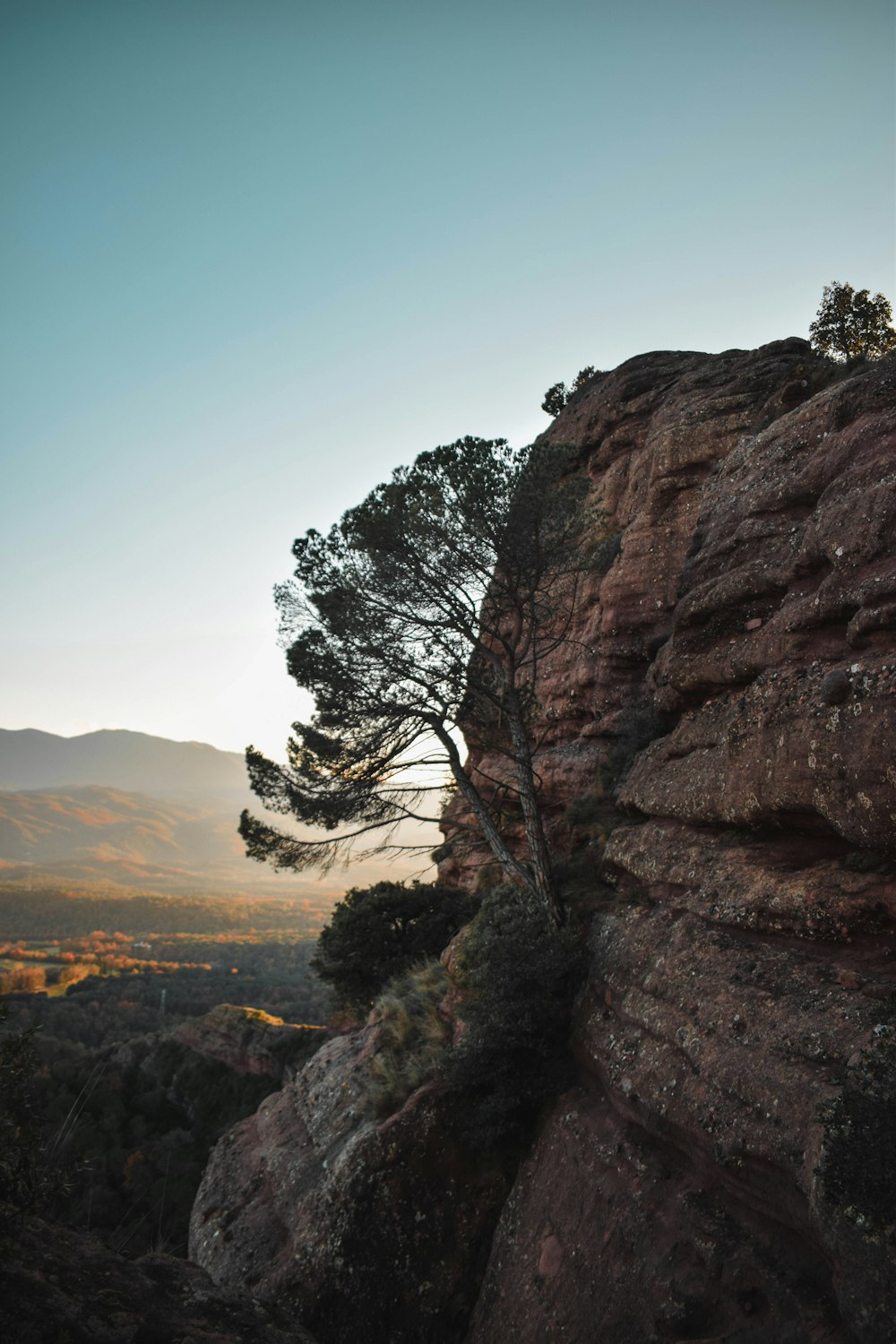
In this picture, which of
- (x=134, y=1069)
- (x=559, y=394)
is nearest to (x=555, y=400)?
(x=559, y=394)

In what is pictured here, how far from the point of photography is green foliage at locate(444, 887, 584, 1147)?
9109 mm

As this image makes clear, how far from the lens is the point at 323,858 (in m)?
14.5

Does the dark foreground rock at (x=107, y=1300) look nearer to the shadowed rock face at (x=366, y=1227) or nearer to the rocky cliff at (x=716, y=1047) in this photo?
the shadowed rock face at (x=366, y=1227)

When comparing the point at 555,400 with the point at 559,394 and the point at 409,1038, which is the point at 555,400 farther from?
the point at 409,1038

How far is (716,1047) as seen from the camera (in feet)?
22.4

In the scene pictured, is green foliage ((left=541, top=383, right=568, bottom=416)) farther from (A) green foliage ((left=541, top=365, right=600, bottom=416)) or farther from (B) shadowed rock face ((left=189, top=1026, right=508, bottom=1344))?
(B) shadowed rock face ((left=189, top=1026, right=508, bottom=1344))

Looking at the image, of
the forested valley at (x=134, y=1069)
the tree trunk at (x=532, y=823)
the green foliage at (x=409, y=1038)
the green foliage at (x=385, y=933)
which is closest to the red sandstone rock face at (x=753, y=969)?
the tree trunk at (x=532, y=823)

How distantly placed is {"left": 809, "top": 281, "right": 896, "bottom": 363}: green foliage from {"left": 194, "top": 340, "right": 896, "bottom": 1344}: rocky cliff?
29.9 ft

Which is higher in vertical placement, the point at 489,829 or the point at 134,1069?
the point at 489,829

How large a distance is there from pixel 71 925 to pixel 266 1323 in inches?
5703

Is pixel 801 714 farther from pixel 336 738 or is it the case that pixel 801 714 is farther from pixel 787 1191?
pixel 336 738

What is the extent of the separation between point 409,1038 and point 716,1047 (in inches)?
275

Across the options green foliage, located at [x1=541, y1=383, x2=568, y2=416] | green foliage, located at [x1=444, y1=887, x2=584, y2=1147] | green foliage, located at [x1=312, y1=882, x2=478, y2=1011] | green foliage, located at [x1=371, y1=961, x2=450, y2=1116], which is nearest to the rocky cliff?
green foliage, located at [x1=444, y1=887, x2=584, y2=1147]

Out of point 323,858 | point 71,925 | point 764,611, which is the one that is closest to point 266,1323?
point 323,858
